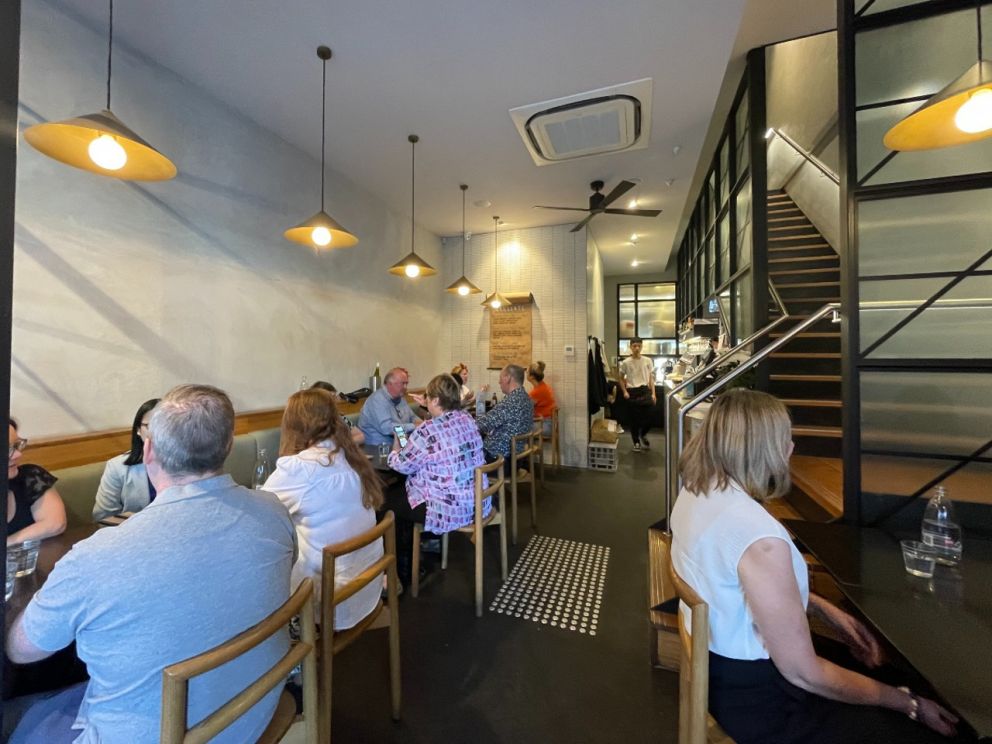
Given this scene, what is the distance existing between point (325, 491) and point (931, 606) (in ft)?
6.52

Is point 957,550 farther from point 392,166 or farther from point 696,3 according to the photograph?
point 392,166

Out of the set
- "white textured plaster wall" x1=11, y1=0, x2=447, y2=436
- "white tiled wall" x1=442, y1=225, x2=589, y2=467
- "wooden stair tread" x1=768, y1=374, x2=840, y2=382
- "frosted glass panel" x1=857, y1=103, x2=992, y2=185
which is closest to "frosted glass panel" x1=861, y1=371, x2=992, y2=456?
"frosted glass panel" x1=857, y1=103, x2=992, y2=185

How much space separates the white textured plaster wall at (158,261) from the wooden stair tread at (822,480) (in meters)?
3.83

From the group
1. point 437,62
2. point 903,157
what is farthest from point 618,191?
point 903,157

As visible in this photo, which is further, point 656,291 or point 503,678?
point 656,291

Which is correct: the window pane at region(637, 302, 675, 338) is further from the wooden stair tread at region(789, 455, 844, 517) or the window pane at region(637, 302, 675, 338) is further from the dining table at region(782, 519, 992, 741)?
the dining table at region(782, 519, 992, 741)

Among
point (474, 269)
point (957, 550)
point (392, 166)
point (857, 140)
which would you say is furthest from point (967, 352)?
point (474, 269)

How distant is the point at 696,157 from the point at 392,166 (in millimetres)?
3048

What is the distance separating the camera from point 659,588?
6.55 feet

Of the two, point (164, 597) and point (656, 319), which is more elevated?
point (656, 319)

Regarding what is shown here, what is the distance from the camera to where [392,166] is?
3.93m

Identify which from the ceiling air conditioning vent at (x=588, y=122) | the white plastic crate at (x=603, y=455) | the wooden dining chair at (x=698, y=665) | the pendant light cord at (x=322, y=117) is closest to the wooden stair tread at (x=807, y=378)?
the white plastic crate at (x=603, y=455)

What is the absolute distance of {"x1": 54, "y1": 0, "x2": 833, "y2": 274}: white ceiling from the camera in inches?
85.8

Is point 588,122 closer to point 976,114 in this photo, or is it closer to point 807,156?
point 976,114
